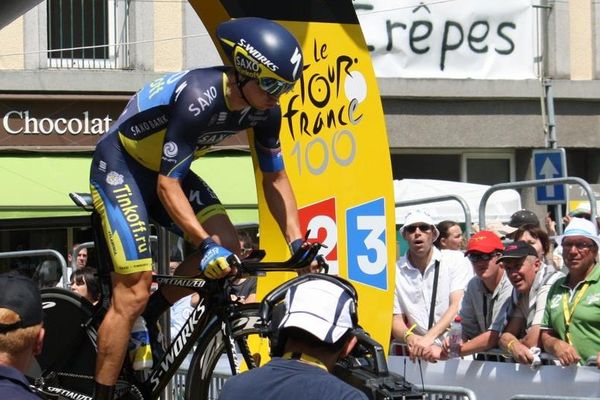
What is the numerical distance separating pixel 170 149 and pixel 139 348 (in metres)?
1.11

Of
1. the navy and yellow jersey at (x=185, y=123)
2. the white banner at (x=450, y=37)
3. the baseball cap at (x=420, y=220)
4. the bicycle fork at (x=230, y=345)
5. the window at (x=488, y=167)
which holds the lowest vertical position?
the bicycle fork at (x=230, y=345)

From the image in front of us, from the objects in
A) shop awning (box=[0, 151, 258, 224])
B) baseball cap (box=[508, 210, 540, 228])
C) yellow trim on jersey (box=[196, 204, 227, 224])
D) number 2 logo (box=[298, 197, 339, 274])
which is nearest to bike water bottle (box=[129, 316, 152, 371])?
yellow trim on jersey (box=[196, 204, 227, 224])

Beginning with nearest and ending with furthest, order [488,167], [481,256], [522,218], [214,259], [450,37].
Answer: [214,259], [481,256], [522,218], [450,37], [488,167]

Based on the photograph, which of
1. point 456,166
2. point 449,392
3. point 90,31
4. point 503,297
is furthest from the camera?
point 456,166

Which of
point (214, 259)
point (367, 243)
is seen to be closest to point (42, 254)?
point (367, 243)

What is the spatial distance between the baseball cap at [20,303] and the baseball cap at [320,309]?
2.42 feet

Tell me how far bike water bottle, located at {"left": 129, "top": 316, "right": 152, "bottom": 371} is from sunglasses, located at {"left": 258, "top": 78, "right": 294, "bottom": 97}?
4.57 feet

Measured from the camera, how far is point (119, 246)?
6.16 meters

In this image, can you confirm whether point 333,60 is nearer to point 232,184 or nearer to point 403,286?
point 403,286

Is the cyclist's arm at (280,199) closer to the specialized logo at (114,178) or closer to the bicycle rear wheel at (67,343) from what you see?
the specialized logo at (114,178)

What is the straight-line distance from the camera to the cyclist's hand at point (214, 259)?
584 cm

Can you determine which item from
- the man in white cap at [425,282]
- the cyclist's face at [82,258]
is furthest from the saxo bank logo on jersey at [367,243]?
the cyclist's face at [82,258]

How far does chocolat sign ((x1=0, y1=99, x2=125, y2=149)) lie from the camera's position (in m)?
18.7

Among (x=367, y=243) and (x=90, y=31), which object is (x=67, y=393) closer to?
(x=367, y=243)
